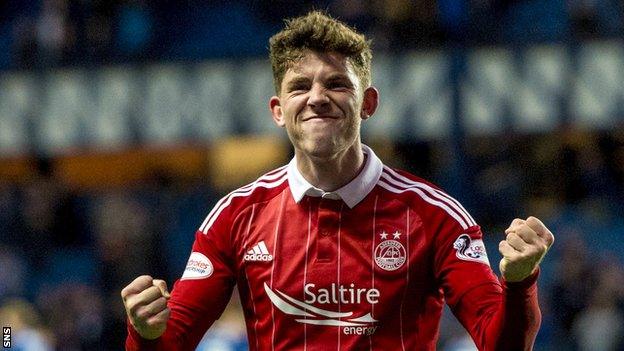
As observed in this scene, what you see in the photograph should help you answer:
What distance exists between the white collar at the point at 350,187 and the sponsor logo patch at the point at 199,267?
37 cm

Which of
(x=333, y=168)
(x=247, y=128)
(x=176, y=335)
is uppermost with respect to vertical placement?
(x=333, y=168)

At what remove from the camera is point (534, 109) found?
1485 centimetres

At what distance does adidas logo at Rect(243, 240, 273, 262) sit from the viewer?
4543 mm

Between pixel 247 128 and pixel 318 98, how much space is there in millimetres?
11902

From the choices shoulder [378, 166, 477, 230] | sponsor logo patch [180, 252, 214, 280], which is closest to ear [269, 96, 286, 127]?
shoulder [378, 166, 477, 230]

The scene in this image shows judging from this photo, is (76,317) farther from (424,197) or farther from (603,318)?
(424,197)

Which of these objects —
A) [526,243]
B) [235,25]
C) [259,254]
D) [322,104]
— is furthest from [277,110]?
[235,25]

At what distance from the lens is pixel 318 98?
435 centimetres

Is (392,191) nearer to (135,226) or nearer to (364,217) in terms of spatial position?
(364,217)

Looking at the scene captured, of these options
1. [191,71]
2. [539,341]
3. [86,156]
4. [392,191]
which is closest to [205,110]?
[191,71]

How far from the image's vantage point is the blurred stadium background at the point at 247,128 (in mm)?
13602

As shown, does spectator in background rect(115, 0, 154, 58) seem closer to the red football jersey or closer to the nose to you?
the red football jersey

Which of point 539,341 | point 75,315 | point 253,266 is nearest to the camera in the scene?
point 253,266

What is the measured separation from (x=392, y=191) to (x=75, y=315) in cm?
958
